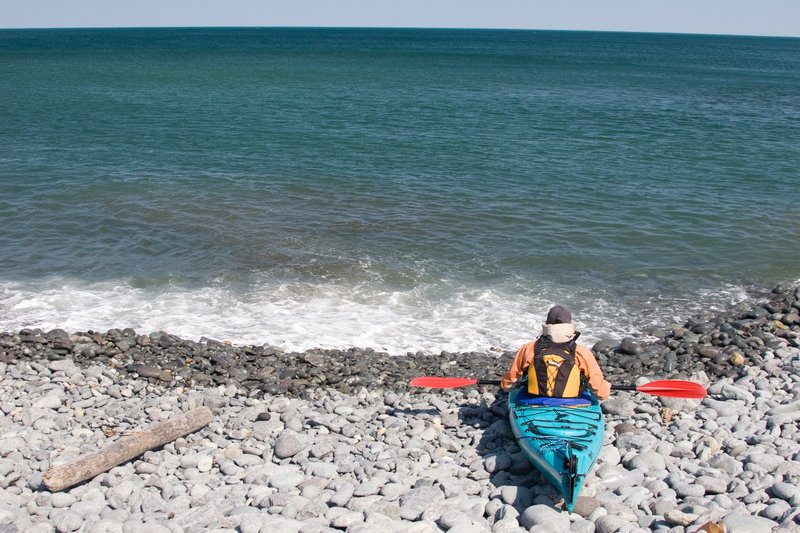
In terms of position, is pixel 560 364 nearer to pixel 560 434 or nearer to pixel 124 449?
pixel 560 434

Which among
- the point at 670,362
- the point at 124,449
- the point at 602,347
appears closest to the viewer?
the point at 124,449

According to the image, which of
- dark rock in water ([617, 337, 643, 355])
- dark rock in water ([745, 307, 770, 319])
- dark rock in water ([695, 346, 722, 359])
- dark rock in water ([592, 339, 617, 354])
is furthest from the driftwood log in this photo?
dark rock in water ([745, 307, 770, 319])

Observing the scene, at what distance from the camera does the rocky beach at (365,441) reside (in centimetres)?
817

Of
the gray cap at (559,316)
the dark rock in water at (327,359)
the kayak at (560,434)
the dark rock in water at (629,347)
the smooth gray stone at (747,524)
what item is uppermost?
the gray cap at (559,316)

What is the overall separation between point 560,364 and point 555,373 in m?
0.13

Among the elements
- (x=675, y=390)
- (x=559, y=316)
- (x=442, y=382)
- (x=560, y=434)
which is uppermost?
(x=559, y=316)

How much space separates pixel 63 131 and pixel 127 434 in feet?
94.9

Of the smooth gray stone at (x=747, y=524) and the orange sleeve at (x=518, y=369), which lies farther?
the orange sleeve at (x=518, y=369)

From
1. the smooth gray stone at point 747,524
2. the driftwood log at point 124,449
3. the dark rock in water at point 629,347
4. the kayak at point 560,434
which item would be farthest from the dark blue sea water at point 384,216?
the smooth gray stone at point 747,524

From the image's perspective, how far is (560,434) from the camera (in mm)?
9359

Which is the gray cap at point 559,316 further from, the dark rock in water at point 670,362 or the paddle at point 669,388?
the dark rock in water at point 670,362

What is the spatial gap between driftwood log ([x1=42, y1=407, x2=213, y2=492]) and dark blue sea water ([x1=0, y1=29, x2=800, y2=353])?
4.68 m

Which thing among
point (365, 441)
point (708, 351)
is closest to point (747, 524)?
point (365, 441)

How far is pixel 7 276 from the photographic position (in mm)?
18641
